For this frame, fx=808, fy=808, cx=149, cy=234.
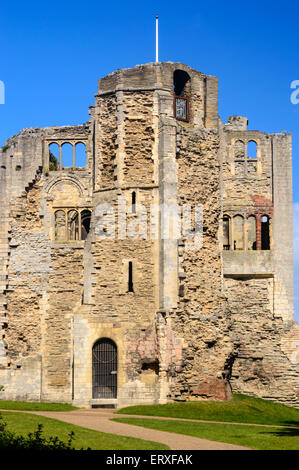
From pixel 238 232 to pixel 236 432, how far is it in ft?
50.7

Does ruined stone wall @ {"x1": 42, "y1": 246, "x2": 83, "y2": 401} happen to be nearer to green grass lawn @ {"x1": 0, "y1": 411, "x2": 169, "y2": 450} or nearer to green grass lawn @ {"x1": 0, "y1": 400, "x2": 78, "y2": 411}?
green grass lawn @ {"x1": 0, "y1": 400, "x2": 78, "y2": 411}

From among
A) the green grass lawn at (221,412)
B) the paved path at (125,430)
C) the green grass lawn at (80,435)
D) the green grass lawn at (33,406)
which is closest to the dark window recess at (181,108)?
the green grass lawn at (221,412)

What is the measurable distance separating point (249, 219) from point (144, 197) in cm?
714

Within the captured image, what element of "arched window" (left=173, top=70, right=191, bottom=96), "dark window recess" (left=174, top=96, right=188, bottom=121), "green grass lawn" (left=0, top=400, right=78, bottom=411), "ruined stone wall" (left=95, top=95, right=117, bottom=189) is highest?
"arched window" (left=173, top=70, right=191, bottom=96)

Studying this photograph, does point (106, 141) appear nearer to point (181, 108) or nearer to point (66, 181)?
point (181, 108)

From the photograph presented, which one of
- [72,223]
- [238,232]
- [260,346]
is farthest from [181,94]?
[260,346]

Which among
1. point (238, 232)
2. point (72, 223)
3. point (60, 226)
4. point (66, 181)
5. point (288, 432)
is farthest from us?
point (238, 232)

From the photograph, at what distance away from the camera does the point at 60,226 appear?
39.2m

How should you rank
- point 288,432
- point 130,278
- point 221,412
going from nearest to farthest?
point 288,432 → point 221,412 → point 130,278

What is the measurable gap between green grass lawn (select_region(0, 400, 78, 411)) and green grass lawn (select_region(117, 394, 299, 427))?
279 centimetres

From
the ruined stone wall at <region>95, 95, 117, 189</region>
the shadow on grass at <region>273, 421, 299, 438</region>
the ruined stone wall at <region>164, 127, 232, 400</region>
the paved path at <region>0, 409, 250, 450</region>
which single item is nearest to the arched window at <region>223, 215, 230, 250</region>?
the ruined stone wall at <region>164, 127, 232, 400</region>

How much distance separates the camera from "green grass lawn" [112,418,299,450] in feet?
74.7

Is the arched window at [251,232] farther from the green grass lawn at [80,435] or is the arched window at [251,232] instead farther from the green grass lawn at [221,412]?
the green grass lawn at [80,435]

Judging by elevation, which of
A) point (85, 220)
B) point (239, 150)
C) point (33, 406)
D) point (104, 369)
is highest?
point (239, 150)
